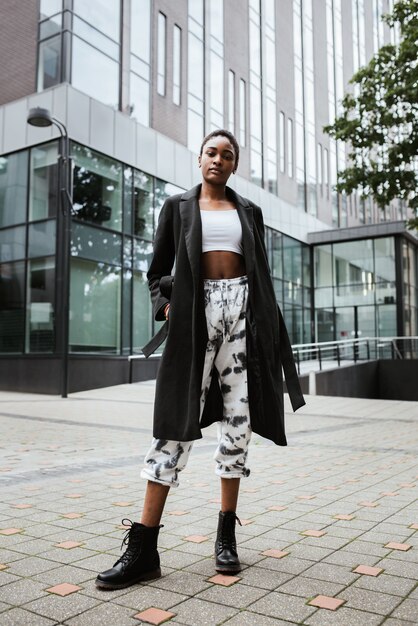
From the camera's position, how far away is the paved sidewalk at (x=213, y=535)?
225 cm

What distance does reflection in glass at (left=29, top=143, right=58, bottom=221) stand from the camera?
17.6 meters

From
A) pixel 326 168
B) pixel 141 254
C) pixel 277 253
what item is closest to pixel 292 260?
pixel 277 253

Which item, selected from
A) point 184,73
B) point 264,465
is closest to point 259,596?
point 264,465

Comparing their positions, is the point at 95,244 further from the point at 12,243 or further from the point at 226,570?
the point at 226,570

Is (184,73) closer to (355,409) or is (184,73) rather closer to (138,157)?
(138,157)

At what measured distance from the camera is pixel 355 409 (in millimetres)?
12102

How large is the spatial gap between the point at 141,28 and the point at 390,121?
33.2ft

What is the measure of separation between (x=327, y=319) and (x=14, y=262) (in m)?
16.7

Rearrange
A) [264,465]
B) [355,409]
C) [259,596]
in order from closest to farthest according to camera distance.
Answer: [259,596] < [264,465] < [355,409]

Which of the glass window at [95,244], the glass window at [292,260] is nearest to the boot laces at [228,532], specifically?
the glass window at [95,244]

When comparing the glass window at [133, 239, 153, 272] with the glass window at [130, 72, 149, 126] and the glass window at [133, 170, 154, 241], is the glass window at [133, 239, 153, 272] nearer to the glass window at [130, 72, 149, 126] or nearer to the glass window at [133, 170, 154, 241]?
the glass window at [133, 170, 154, 241]

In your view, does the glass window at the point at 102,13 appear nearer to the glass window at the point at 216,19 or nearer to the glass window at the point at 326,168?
the glass window at the point at 216,19

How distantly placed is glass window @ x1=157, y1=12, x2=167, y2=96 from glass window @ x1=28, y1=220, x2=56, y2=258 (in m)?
6.86

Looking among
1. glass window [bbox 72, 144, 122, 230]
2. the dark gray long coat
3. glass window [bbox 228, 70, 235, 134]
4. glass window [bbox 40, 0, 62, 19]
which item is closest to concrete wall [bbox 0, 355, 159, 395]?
glass window [bbox 72, 144, 122, 230]
